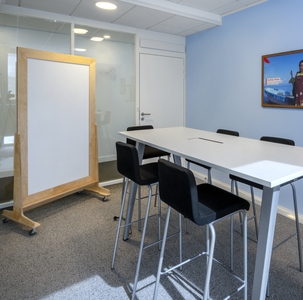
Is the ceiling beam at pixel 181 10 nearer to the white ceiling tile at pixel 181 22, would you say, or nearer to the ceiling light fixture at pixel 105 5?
the white ceiling tile at pixel 181 22

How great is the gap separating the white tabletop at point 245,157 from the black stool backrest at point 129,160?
194 mm

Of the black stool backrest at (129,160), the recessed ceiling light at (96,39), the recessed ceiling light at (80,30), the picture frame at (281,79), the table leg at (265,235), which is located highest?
the recessed ceiling light at (80,30)

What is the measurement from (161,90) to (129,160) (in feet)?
9.26

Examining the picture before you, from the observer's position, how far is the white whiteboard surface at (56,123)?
299 centimetres

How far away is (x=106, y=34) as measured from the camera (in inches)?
153

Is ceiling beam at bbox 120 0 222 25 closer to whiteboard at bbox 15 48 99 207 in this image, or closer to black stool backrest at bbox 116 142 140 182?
whiteboard at bbox 15 48 99 207

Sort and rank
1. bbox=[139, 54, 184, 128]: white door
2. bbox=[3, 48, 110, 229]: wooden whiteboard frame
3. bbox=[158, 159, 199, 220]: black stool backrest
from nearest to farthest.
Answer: bbox=[158, 159, 199, 220]: black stool backrest < bbox=[3, 48, 110, 229]: wooden whiteboard frame < bbox=[139, 54, 184, 128]: white door

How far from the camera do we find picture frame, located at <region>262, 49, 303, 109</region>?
9.89 ft

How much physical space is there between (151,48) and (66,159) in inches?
91.4

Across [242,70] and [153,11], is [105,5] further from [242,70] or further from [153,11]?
[242,70]

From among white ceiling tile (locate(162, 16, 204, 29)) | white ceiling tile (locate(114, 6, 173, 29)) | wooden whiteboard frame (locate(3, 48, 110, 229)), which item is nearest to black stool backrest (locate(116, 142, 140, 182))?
wooden whiteboard frame (locate(3, 48, 110, 229))

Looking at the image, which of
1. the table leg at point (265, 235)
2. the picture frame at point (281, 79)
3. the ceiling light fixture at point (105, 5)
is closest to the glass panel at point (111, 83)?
the ceiling light fixture at point (105, 5)

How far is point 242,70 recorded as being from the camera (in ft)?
12.1

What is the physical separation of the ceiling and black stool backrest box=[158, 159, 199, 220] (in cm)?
245
